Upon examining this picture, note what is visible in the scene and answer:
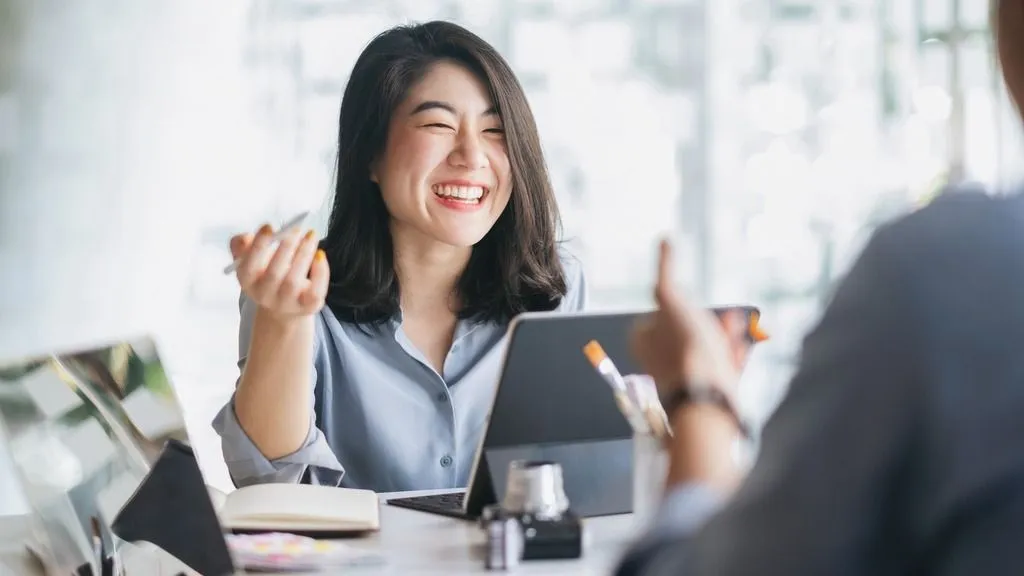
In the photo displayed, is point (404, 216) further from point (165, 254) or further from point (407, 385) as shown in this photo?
point (165, 254)

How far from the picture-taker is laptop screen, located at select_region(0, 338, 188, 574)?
1.04 m

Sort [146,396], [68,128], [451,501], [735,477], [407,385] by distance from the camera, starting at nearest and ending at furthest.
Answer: [735,477], [146,396], [451,501], [407,385], [68,128]

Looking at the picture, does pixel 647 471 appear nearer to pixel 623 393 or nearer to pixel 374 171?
pixel 623 393

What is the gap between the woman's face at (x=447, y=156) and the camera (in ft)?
6.05

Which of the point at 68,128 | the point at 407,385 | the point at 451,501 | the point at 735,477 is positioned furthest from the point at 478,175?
the point at 68,128

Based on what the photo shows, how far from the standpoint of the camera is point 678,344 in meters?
0.75

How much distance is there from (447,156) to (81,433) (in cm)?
90

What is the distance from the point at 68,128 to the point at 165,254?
1.38 feet

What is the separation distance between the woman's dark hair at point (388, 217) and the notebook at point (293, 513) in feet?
1.74

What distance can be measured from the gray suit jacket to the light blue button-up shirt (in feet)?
4.21

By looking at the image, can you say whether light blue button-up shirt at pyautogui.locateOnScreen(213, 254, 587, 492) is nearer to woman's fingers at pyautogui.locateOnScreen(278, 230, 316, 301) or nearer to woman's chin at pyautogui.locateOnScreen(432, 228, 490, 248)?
woman's chin at pyautogui.locateOnScreen(432, 228, 490, 248)

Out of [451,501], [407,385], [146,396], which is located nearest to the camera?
[146,396]

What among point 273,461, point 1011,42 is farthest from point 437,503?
point 1011,42

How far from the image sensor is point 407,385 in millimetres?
1826
